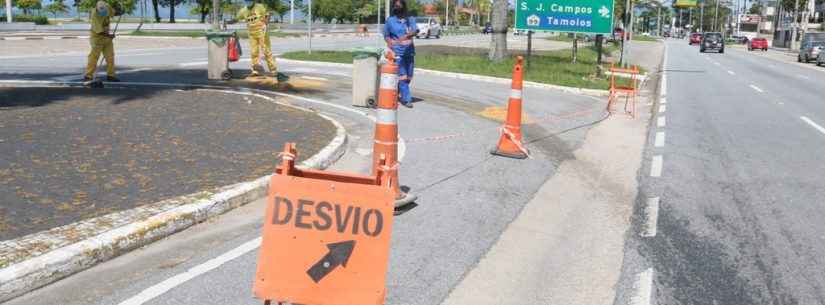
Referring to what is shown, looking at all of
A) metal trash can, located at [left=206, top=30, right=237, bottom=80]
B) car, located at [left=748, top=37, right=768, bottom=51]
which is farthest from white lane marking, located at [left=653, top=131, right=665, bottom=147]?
car, located at [left=748, top=37, right=768, bottom=51]

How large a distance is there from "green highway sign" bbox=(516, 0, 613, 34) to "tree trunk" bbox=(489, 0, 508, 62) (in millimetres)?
2402

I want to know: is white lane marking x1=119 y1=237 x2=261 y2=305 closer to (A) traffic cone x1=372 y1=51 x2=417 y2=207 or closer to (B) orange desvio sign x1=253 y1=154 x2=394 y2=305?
(B) orange desvio sign x1=253 y1=154 x2=394 y2=305

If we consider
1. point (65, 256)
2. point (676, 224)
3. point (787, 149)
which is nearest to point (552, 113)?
point (787, 149)

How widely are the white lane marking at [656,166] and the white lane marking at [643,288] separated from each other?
3441 millimetres

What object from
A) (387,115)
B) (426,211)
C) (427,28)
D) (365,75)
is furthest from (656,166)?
(427,28)

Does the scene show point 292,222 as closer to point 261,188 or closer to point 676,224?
point 261,188

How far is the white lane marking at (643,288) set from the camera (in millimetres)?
4301

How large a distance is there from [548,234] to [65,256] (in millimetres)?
3394

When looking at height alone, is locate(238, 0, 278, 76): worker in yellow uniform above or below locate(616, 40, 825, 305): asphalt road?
above

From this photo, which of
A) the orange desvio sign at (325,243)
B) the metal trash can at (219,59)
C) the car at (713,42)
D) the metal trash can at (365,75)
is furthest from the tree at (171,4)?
the orange desvio sign at (325,243)

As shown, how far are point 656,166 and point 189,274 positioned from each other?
232 inches

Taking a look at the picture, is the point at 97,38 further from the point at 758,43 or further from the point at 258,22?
the point at 758,43

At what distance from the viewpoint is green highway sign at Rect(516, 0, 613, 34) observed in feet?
64.3

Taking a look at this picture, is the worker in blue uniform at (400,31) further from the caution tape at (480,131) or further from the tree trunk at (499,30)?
the tree trunk at (499,30)
